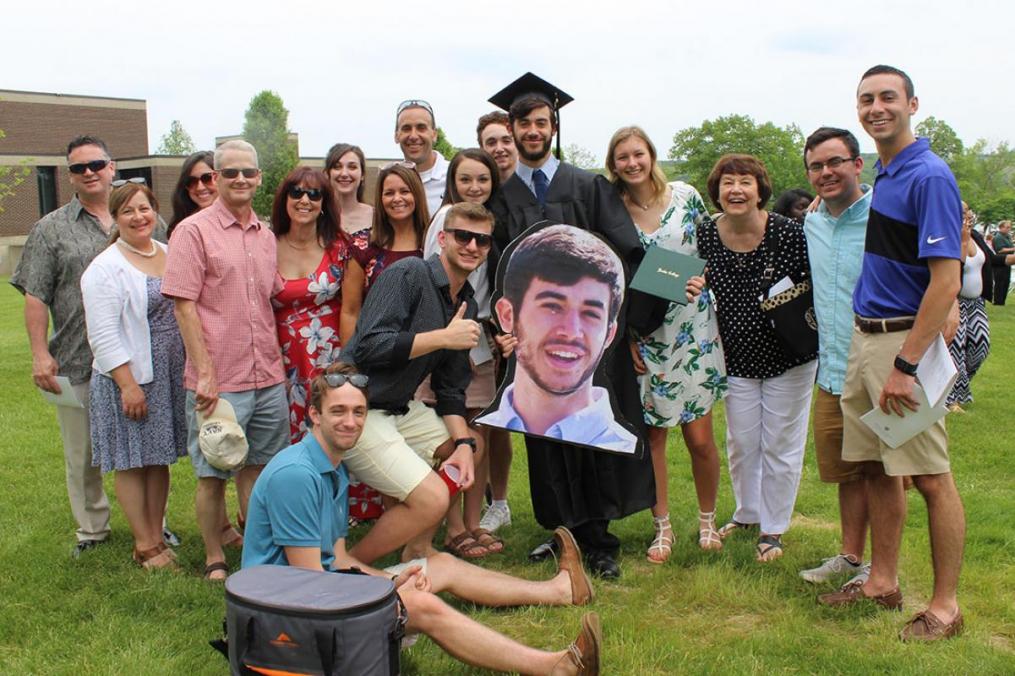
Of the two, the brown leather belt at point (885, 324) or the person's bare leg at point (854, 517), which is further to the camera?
the person's bare leg at point (854, 517)

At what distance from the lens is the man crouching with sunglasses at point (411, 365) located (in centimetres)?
454

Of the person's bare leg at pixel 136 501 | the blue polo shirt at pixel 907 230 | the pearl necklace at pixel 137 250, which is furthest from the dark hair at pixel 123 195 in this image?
the blue polo shirt at pixel 907 230

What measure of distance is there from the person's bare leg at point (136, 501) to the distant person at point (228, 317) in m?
0.41

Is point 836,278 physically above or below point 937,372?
above

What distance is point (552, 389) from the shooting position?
4.90 m

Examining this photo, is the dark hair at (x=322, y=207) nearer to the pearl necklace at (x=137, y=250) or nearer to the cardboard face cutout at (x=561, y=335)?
the pearl necklace at (x=137, y=250)

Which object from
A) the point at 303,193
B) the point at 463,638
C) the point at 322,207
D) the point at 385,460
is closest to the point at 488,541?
the point at 385,460

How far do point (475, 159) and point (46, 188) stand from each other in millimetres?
50325

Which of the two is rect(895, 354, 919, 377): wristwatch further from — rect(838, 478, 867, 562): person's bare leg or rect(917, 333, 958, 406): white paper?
rect(838, 478, 867, 562): person's bare leg

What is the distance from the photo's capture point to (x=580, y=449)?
16.9 ft

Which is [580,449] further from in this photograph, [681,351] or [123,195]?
[123,195]

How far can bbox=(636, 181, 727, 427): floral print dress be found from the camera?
513 centimetres

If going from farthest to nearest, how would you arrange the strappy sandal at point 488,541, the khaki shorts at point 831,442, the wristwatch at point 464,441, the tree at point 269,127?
the tree at point 269,127
the strappy sandal at point 488,541
the wristwatch at point 464,441
the khaki shorts at point 831,442

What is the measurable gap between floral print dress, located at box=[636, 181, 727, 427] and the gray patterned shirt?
3.21 meters
